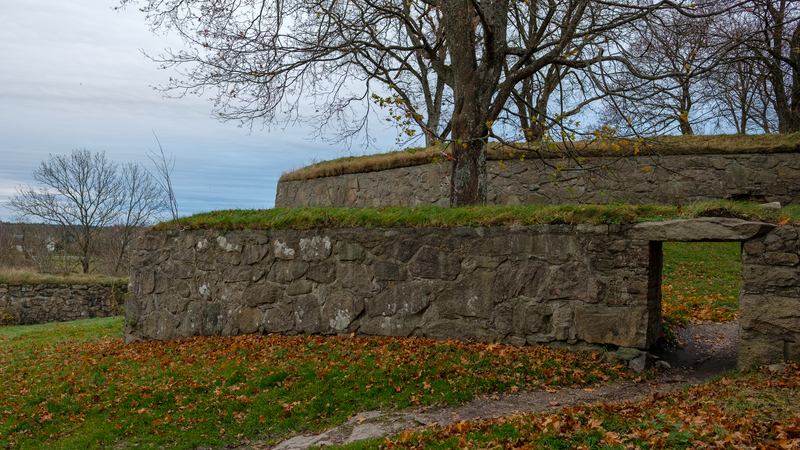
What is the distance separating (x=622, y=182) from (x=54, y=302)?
1785 centimetres

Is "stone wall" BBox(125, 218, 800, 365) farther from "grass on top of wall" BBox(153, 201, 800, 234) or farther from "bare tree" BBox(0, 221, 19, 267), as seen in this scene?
"bare tree" BBox(0, 221, 19, 267)

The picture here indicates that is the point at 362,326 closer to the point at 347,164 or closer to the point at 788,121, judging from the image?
the point at 347,164

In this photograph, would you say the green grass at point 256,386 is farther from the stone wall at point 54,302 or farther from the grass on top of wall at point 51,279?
the grass on top of wall at point 51,279

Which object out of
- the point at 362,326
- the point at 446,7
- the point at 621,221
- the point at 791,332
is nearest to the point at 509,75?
the point at 446,7

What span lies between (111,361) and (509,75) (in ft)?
24.7

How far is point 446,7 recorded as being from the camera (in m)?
8.34

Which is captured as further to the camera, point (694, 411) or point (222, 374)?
point (222, 374)

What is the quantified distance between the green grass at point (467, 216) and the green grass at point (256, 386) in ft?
5.19

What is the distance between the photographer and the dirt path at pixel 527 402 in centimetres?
456

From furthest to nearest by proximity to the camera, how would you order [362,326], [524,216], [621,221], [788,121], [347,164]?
[347,164], [788,121], [362,326], [524,216], [621,221]

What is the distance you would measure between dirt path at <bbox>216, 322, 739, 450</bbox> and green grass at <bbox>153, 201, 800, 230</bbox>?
1829 mm

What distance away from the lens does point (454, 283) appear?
6785 mm

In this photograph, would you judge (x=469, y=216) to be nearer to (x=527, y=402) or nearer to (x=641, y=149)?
(x=527, y=402)

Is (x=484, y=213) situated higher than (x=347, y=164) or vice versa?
(x=347, y=164)
